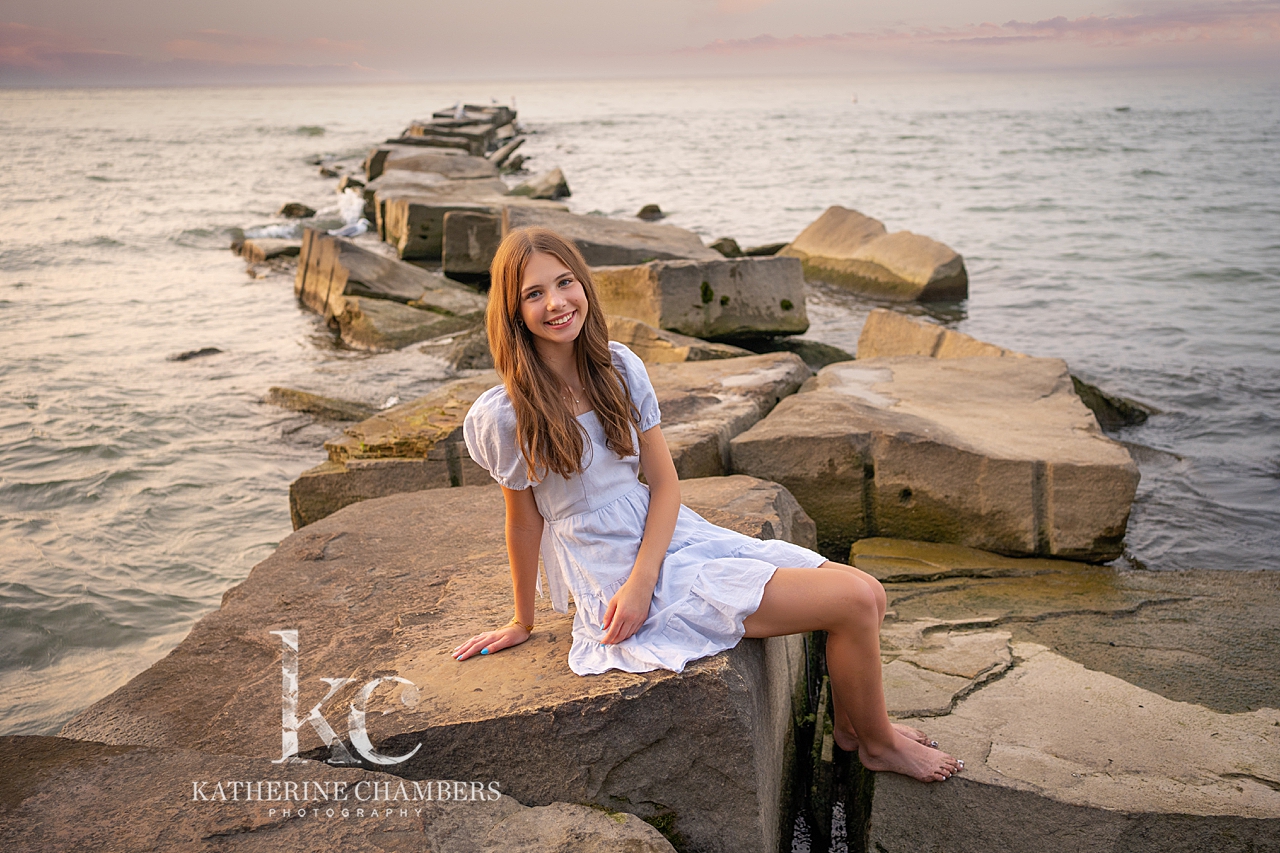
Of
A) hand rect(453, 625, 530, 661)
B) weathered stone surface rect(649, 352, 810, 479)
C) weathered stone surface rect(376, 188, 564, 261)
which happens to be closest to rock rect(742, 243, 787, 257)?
weathered stone surface rect(376, 188, 564, 261)

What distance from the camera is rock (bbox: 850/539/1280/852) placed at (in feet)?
6.86

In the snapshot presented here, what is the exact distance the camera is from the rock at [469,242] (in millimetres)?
10250

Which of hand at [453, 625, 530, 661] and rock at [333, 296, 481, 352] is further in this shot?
rock at [333, 296, 481, 352]

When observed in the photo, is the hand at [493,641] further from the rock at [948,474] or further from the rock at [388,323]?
the rock at [388,323]

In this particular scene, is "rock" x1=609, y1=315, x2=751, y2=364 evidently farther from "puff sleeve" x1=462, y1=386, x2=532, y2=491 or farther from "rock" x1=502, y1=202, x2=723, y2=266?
"puff sleeve" x1=462, y1=386, x2=532, y2=491

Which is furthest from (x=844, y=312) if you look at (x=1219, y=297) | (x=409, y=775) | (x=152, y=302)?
(x=409, y=775)

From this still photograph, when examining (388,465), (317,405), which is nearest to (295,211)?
(317,405)

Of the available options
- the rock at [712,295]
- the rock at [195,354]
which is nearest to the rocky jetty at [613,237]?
the rock at [712,295]

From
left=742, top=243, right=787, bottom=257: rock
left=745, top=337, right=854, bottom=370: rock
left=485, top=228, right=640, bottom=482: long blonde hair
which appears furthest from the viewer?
left=742, top=243, right=787, bottom=257: rock

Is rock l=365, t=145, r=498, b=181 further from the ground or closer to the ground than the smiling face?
further from the ground

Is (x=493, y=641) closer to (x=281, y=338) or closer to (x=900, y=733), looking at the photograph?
(x=900, y=733)

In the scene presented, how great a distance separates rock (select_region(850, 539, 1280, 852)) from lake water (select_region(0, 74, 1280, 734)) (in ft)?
3.75

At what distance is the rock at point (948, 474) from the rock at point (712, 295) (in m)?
2.60

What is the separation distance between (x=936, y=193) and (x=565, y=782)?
17.7 m
